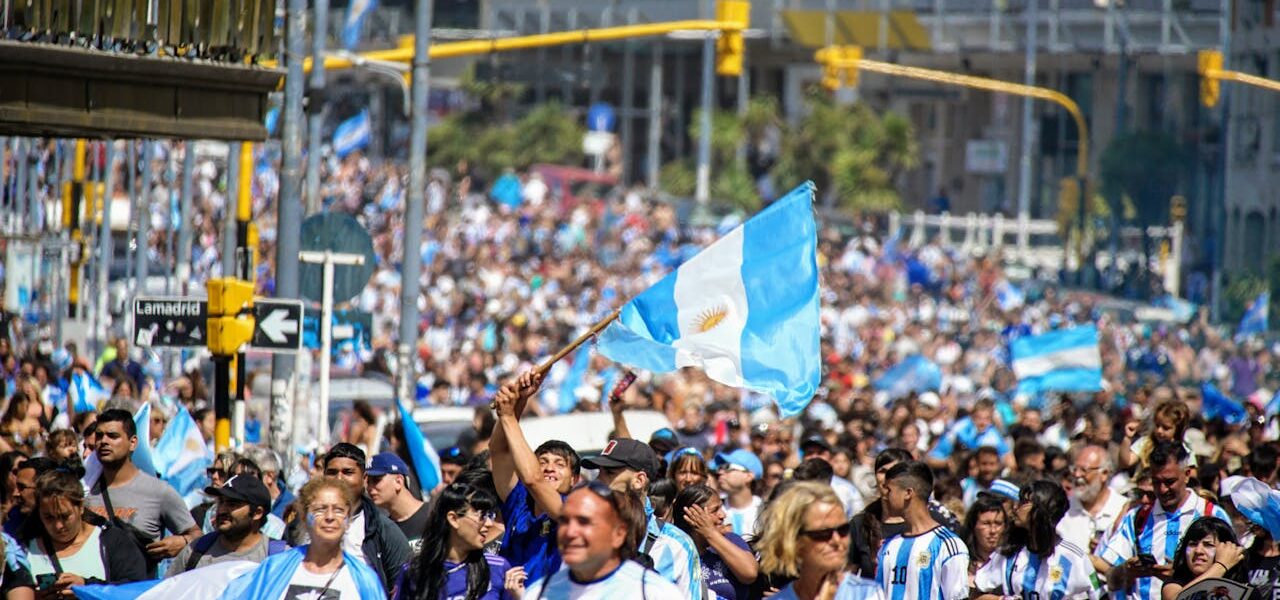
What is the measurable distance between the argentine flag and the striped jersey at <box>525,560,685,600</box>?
3.14 metres

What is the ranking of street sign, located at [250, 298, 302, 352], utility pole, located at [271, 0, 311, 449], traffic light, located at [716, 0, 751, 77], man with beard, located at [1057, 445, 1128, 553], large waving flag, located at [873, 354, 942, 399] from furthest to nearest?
large waving flag, located at [873, 354, 942, 399] → traffic light, located at [716, 0, 751, 77] → utility pole, located at [271, 0, 311, 449] → street sign, located at [250, 298, 302, 352] → man with beard, located at [1057, 445, 1128, 553]

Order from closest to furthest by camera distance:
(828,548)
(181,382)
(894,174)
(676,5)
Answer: (828,548) < (181,382) < (894,174) < (676,5)

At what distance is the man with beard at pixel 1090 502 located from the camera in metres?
10.8

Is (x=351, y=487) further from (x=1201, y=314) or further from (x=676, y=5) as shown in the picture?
(x=676, y=5)

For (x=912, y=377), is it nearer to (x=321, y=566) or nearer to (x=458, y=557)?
(x=458, y=557)

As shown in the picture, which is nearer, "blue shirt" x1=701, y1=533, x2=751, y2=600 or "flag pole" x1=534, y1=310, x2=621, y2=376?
"flag pole" x1=534, y1=310, x2=621, y2=376

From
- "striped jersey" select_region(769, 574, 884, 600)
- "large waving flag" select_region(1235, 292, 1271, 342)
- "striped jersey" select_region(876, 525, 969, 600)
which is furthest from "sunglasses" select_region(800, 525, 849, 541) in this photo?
"large waving flag" select_region(1235, 292, 1271, 342)

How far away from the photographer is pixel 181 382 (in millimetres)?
Result: 17578

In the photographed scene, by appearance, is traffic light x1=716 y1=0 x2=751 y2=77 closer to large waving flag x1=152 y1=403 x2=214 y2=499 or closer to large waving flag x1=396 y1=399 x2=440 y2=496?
large waving flag x1=396 y1=399 x2=440 y2=496

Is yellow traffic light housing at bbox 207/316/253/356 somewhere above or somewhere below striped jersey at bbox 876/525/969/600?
above

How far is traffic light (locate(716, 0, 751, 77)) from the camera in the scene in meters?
19.5

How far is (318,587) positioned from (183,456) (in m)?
5.38

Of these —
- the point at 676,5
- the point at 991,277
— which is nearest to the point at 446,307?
the point at 991,277

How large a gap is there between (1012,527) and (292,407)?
23.4 feet
